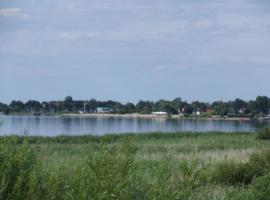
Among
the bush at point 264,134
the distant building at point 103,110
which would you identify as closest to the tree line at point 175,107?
the distant building at point 103,110

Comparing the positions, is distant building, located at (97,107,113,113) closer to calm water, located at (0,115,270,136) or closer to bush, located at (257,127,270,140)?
calm water, located at (0,115,270,136)

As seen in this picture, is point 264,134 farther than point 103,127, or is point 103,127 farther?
point 103,127

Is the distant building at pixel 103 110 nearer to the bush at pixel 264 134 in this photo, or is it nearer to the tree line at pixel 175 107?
the tree line at pixel 175 107

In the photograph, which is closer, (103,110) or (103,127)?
(103,127)

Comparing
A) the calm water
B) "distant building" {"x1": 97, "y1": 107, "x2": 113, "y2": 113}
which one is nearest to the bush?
the calm water

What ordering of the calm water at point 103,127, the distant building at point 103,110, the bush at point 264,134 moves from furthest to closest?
1. the distant building at point 103,110
2. the calm water at point 103,127
3. the bush at point 264,134

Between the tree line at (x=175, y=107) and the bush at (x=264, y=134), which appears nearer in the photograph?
the bush at (x=264, y=134)

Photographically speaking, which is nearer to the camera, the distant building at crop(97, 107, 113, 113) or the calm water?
the calm water

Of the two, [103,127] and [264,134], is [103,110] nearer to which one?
[103,127]

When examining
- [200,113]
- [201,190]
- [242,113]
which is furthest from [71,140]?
[200,113]

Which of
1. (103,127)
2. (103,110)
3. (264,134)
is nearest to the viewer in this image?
(264,134)

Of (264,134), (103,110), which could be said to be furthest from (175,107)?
(264,134)

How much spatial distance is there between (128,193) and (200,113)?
78.1 meters

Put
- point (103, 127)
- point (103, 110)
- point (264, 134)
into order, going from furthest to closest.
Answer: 1. point (103, 110)
2. point (103, 127)
3. point (264, 134)
